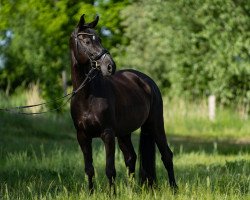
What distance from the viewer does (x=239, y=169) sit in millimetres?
9734

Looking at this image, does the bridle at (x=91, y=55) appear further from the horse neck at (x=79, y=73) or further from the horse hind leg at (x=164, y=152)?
the horse hind leg at (x=164, y=152)

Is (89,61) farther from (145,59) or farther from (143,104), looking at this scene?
(145,59)

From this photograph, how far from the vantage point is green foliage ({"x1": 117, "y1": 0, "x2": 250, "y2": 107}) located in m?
20.5

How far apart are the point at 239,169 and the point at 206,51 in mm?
13280

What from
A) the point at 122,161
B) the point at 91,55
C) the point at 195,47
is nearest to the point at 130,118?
the point at 91,55

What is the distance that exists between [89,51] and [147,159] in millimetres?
2131

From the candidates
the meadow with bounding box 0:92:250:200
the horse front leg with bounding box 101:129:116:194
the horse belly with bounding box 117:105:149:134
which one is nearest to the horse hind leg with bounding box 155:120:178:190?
the meadow with bounding box 0:92:250:200

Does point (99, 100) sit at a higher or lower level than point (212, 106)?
higher

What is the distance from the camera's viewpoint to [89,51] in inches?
269

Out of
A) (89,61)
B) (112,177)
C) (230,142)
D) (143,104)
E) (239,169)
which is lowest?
(230,142)

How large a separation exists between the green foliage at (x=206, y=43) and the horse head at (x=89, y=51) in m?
12.0

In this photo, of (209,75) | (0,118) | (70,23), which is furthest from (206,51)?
(70,23)

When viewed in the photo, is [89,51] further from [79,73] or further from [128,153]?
[128,153]

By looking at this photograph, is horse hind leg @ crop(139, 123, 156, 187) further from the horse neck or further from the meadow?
the horse neck
